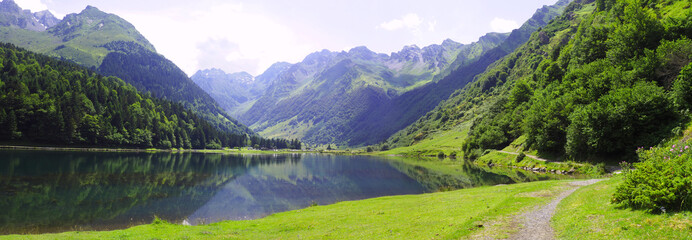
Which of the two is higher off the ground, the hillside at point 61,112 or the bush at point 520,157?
the hillside at point 61,112

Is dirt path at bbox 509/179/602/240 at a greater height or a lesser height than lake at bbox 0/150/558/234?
greater

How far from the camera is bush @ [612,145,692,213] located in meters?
13.8

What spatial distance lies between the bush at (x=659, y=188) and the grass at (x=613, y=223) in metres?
0.58

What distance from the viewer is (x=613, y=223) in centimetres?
1524

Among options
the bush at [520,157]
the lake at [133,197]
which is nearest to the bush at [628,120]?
the lake at [133,197]

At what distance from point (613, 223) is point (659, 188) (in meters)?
2.48

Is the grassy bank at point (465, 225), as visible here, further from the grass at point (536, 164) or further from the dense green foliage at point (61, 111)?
the dense green foliage at point (61, 111)

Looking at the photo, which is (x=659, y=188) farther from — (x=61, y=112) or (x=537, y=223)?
(x=61, y=112)

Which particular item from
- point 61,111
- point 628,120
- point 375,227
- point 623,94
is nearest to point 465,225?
point 375,227

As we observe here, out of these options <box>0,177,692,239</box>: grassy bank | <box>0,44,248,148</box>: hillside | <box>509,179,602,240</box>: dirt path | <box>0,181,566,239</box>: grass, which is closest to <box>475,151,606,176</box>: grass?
<box>0,177,692,239</box>: grassy bank

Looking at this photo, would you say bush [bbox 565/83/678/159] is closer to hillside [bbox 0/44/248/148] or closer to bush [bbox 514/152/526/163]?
bush [bbox 514/152/526/163]

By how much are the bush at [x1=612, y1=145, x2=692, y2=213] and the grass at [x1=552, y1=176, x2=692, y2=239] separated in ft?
1.92

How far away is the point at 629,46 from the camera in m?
75.5

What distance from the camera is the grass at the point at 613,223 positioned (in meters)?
12.5
